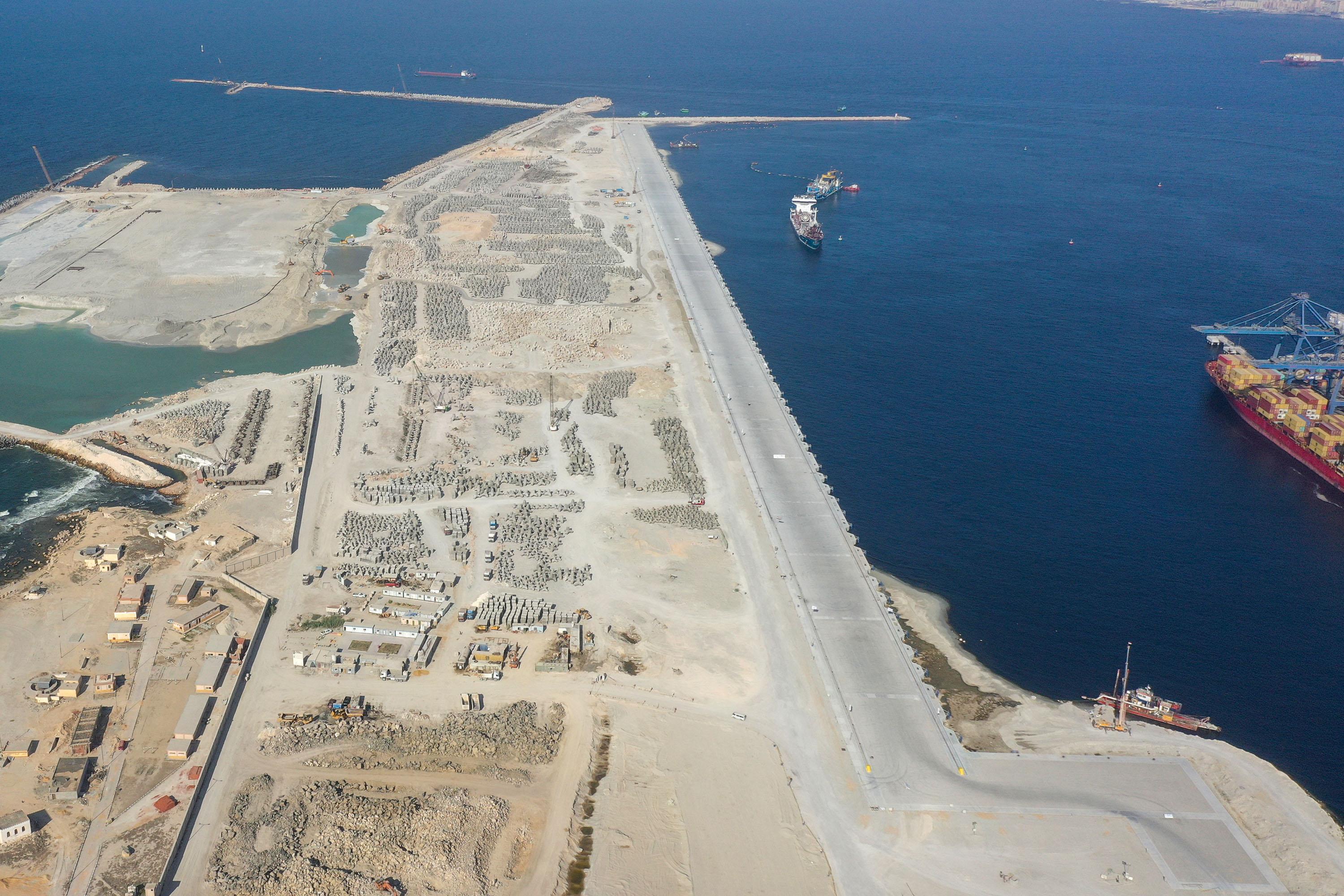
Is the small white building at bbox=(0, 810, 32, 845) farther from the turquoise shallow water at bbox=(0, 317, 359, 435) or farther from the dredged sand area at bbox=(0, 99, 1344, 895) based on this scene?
the turquoise shallow water at bbox=(0, 317, 359, 435)

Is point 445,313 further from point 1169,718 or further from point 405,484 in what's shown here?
point 1169,718

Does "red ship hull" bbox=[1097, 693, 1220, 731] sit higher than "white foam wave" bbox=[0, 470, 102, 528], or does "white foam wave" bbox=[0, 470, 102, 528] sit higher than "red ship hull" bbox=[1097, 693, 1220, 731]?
"white foam wave" bbox=[0, 470, 102, 528]

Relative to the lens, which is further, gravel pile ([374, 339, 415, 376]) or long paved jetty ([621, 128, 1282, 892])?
gravel pile ([374, 339, 415, 376])

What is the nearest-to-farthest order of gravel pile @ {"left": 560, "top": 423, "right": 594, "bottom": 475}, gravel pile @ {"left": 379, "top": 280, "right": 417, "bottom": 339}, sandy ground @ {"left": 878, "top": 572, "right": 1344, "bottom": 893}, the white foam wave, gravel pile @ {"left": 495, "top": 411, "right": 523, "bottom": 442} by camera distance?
sandy ground @ {"left": 878, "top": 572, "right": 1344, "bottom": 893}
the white foam wave
gravel pile @ {"left": 560, "top": 423, "right": 594, "bottom": 475}
gravel pile @ {"left": 495, "top": 411, "right": 523, "bottom": 442}
gravel pile @ {"left": 379, "top": 280, "right": 417, "bottom": 339}

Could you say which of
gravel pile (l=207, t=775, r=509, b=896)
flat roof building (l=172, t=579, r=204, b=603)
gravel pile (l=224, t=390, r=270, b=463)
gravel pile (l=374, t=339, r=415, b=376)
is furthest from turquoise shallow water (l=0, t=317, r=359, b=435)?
gravel pile (l=207, t=775, r=509, b=896)

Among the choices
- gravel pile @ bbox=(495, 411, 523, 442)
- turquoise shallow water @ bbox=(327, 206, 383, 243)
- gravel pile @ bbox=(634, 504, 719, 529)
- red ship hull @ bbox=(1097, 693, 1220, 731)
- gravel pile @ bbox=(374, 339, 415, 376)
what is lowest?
red ship hull @ bbox=(1097, 693, 1220, 731)

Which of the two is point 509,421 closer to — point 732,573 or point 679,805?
point 732,573
